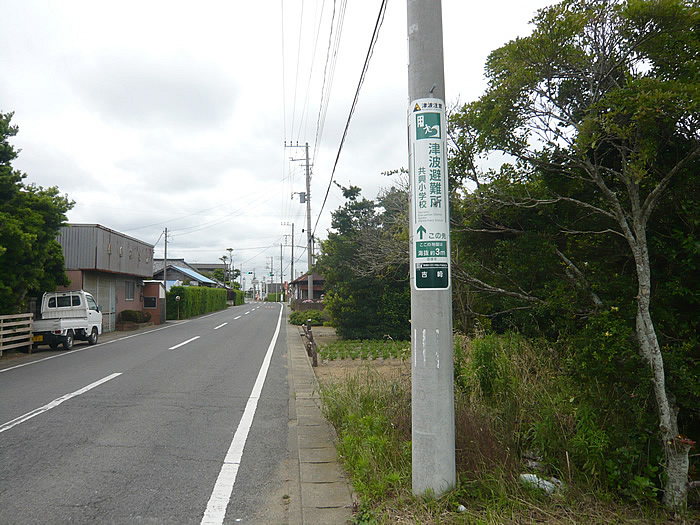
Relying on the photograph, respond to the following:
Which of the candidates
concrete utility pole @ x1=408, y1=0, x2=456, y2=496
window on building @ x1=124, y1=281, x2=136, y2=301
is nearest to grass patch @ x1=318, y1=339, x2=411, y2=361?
concrete utility pole @ x1=408, y1=0, x2=456, y2=496

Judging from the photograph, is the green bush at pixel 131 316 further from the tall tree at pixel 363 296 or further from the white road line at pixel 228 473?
the white road line at pixel 228 473

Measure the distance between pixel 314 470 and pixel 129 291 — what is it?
27.6m

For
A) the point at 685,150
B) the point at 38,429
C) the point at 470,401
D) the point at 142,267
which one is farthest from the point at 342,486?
the point at 142,267

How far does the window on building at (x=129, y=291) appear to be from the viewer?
28.8 m

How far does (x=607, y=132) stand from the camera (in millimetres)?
3541

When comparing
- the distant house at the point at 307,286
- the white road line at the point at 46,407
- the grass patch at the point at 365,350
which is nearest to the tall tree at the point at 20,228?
the white road line at the point at 46,407

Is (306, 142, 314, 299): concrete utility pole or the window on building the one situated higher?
(306, 142, 314, 299): concrete utility pole

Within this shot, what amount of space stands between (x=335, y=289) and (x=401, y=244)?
11.5 meters

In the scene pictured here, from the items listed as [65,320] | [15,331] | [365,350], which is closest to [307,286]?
[65,320]

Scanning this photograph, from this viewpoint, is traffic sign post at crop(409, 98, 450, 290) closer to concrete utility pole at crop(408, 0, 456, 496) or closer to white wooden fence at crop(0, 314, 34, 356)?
concrete utility pole at crop(408, 0, 456, 496)

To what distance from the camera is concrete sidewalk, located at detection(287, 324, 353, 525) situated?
3763mm

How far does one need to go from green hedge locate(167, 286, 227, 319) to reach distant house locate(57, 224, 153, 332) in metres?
4.75

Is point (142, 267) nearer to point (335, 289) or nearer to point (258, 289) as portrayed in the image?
point (335, 289)

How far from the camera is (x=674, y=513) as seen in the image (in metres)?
3.39
